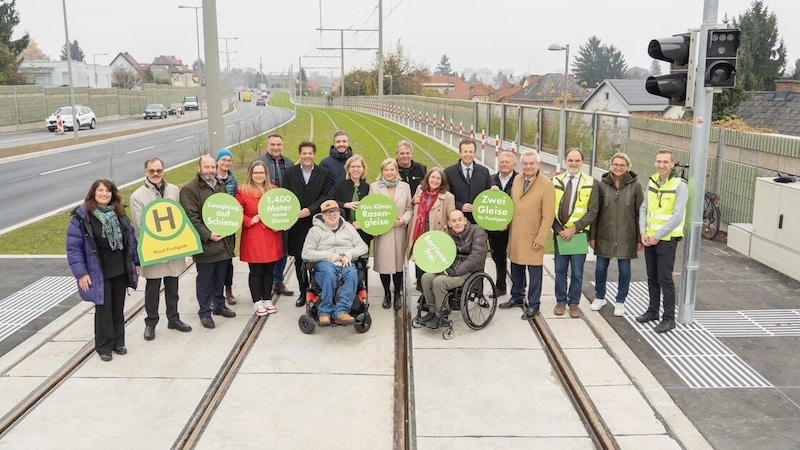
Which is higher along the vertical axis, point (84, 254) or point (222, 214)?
point (222, 214)

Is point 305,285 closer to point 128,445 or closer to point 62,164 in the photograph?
point 128,445

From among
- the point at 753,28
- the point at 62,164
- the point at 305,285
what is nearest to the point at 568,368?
the point at 305,285

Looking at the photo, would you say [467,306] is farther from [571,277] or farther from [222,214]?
[222,214]

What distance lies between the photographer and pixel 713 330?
25.6 feet

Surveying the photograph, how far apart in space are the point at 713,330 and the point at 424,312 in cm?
316

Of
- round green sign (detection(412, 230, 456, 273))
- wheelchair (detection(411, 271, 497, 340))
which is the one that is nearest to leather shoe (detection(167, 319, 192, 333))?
wheelchair (detection(411, 271, 497, 340))

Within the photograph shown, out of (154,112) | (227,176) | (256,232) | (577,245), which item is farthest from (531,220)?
(154,112)

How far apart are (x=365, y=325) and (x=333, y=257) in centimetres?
81

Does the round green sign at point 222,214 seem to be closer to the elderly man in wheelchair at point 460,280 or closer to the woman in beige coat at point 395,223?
the woman in beige coat at point 395,223

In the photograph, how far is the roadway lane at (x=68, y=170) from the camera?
16656 mm

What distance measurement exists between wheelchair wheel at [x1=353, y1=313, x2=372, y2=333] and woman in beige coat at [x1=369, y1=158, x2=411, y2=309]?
0.80 metres

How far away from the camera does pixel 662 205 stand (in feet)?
25.2

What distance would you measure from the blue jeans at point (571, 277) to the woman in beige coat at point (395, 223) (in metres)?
1.77

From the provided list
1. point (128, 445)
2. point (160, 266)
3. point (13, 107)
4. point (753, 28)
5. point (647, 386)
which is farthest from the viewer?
point (753, 28)
